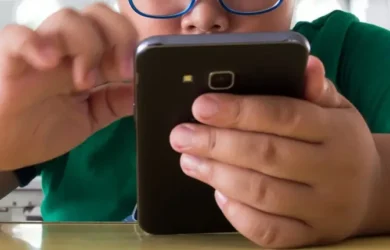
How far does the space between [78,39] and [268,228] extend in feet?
0.51

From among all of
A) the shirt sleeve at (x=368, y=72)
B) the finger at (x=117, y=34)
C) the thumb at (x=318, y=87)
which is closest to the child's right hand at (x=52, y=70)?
the finger at (x=117, y=34)

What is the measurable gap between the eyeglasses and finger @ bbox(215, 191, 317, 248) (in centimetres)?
21

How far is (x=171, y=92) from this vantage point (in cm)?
33

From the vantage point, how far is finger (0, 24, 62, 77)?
339 millimetres

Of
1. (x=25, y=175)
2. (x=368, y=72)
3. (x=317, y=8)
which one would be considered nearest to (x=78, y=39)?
(x=25, y=175)

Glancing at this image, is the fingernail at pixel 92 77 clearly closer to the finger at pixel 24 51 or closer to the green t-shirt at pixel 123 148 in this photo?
the finger at pixel 24 51

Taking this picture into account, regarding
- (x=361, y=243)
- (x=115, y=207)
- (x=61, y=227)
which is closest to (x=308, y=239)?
(x=361, y=243)

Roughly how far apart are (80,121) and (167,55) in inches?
6.1

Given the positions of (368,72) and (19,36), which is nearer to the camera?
(19,36)

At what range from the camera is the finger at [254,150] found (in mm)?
328

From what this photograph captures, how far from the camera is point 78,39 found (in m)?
0.35

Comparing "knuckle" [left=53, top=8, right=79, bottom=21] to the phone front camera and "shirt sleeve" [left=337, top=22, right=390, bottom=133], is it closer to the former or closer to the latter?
the phone front camera

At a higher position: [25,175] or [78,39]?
[78,39]

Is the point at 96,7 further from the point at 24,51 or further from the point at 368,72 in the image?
the point at 368,72
